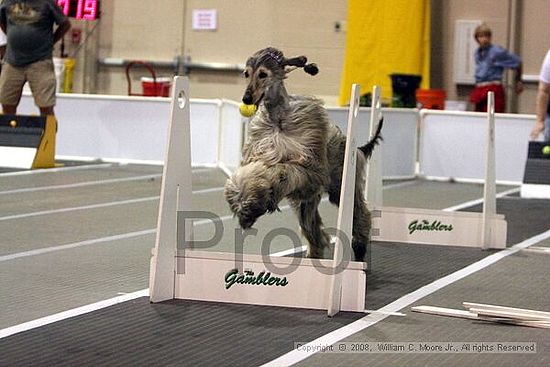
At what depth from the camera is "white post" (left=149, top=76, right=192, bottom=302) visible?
551cm

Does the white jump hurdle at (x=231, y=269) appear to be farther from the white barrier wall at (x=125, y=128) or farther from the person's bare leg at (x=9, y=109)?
the white barrier wall at (x=125, y=128)

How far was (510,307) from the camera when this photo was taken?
5727 mm

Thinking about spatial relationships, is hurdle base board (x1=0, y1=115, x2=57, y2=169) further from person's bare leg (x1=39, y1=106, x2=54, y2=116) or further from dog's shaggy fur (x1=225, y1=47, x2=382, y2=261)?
dog's shaggy fur (x1=225, y1=47, x2=382, y2=261)

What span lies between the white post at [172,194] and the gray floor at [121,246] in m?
0.31

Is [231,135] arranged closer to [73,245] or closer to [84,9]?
[73,245]

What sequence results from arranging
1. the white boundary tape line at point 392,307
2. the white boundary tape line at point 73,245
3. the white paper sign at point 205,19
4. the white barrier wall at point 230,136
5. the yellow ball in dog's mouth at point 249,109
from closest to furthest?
the white boundary tape line at point 392,307 < the yellow ball in dog's mouth at point 249,109 < the white boundary tape line at point 73,245 < the white barrier wall at point 230,136 < the white paper sign at point 205,19

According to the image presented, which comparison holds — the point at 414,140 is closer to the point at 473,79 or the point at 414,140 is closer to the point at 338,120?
the point at 338,120

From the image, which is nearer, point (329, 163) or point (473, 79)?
point (329, 163)

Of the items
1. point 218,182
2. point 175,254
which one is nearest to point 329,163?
point 175,254

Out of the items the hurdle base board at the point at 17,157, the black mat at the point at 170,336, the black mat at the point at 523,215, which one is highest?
the hurdle base board at the point at 17,157

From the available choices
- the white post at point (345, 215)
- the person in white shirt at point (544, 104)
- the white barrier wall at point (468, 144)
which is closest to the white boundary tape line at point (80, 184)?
the white barrier wall at point (468, 144)

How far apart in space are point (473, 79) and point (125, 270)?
10857 millimetres

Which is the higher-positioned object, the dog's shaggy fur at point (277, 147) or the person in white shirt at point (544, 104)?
the person in white shirt at point (544, 104)

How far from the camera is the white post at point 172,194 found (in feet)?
18.1
